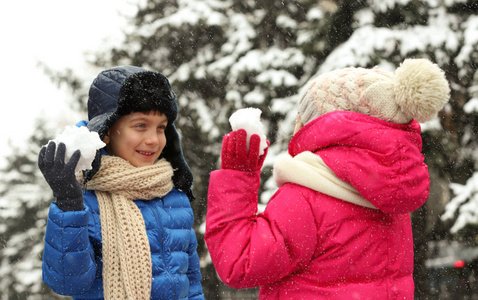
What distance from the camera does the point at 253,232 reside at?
6.03 feet

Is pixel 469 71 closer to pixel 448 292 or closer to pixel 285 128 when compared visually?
pixel 285 128

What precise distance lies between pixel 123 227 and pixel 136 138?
18.3 inches

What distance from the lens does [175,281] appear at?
2.61 metres

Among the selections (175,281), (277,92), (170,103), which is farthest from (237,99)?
(175,281)

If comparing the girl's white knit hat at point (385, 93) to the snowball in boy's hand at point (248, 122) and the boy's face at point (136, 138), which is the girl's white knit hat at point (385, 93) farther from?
the boy's face at point (136, 138)

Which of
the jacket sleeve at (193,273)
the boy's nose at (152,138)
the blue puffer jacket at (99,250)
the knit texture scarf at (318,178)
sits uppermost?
the boy's nose at (152,138)

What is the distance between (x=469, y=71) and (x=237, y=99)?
2.45 m

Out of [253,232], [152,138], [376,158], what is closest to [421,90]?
[376,158]

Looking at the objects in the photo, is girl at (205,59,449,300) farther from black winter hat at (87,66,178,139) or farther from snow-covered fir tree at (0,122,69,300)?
snow-covered fir tree at (0,122,69,300)

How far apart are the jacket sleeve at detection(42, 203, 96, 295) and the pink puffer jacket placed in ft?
2.09

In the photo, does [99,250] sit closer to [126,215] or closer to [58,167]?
[126,215]

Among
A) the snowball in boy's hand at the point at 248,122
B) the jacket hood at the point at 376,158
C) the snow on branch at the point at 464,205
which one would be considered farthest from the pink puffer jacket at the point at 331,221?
the snow on branch at the point at 464,205

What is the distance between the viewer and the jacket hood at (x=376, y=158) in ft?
5.85

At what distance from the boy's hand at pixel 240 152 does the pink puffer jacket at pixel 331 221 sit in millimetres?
32
